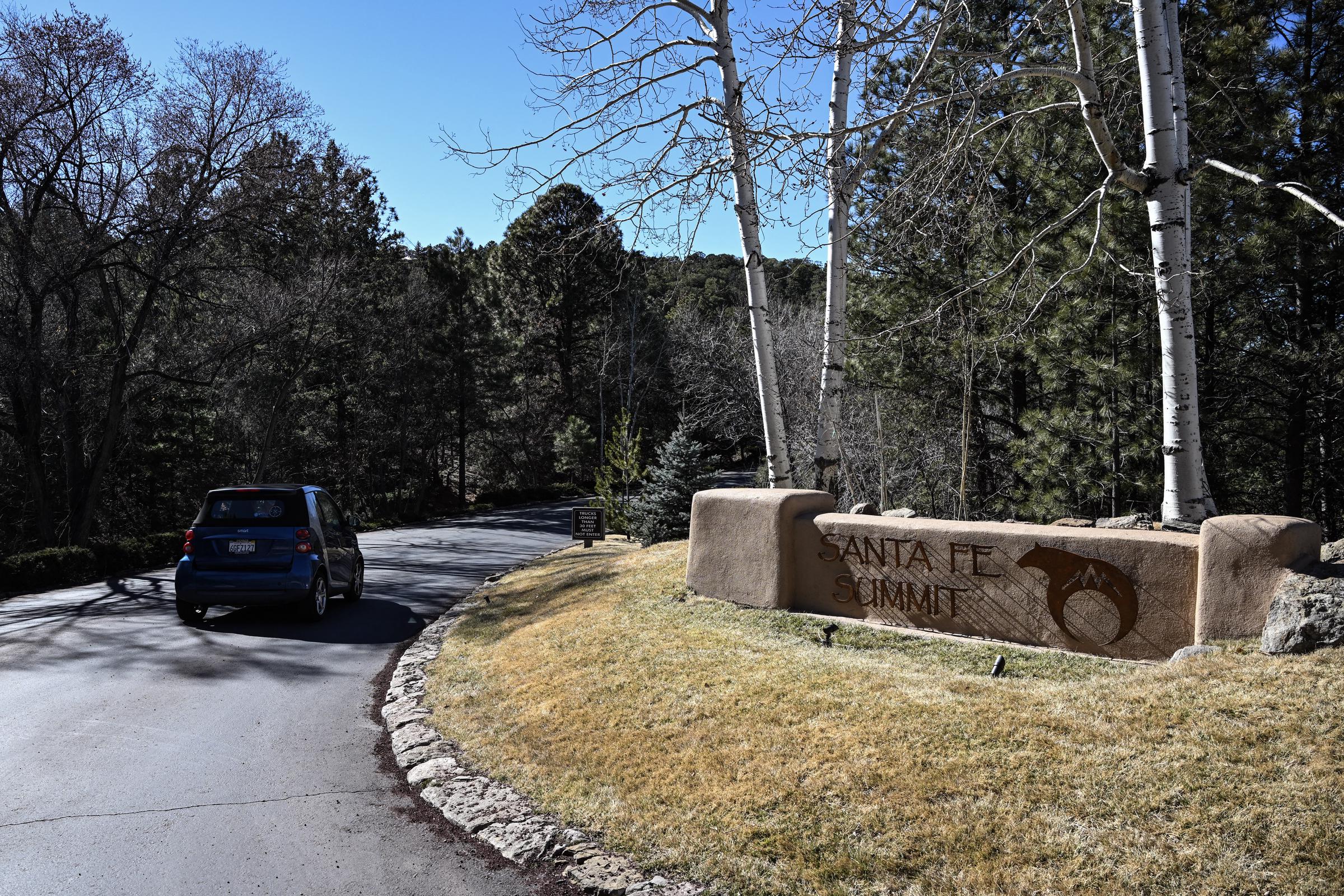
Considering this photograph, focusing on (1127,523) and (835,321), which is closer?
(1127,523)

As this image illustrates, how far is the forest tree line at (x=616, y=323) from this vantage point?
10320mm

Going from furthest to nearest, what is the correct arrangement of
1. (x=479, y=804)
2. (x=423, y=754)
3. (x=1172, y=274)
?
(x=1172, y=274) → (x=423, y=754) → (x=479, y=804)

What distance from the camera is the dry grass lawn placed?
3.74 meters

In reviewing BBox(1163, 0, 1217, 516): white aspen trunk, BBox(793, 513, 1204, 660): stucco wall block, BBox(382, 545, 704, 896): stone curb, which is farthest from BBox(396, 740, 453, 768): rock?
BBox(1163, 0, 1217, 516): white aspen trunk

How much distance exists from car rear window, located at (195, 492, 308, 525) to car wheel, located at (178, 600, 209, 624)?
1.02 meters

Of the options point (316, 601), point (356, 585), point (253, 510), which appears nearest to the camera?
point (253, 510)

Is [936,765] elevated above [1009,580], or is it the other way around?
[1009,580]

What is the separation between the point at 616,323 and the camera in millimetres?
44094

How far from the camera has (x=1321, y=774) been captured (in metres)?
3.92

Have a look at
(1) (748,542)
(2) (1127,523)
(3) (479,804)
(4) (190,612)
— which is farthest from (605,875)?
(4) (190,612)

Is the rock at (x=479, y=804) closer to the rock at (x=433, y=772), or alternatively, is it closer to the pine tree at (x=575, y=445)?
the rock at (x=433, y=772)

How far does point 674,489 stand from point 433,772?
12.9 meters

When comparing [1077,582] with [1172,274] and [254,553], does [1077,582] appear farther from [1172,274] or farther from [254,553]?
[254,553]

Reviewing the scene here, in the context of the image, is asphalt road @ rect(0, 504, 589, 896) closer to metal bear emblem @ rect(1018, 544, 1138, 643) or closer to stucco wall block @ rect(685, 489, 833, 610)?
stucco wall block @ rect(685, 489, 833, 610)
